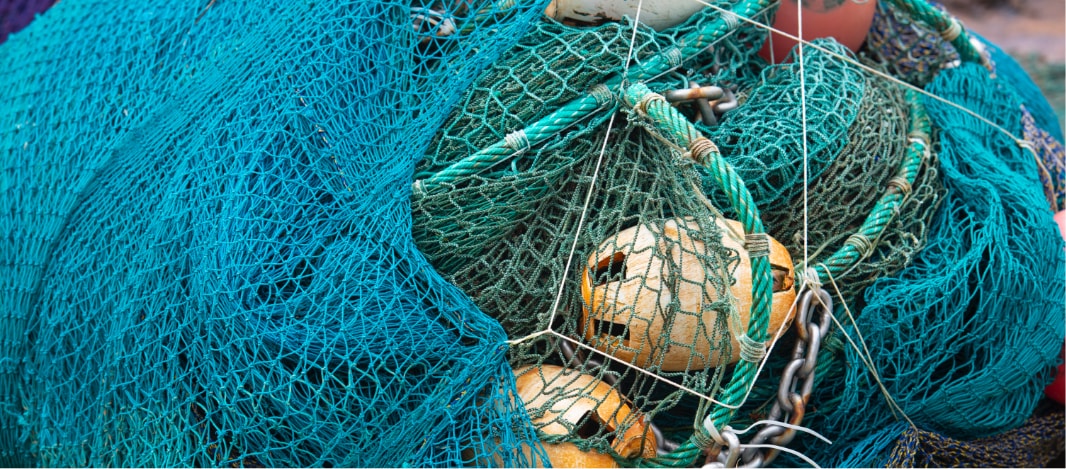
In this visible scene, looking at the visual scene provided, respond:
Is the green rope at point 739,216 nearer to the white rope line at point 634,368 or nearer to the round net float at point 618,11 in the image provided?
the white rope line at point 634,368

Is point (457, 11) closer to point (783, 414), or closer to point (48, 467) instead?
point (783, 414)

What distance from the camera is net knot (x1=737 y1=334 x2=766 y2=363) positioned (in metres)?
1.65

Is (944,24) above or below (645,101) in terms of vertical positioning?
below

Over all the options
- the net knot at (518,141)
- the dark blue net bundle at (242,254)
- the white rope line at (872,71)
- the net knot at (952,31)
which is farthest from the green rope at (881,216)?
the dark blue net bundle at (242,254)

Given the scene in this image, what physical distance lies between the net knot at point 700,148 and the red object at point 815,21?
547mm

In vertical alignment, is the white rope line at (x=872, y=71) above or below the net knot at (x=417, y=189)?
below

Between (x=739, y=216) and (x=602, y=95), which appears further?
(x=602, y=95)

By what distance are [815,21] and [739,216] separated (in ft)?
2.31

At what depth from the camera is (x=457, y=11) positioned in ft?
6.62

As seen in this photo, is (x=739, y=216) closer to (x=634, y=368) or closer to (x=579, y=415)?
(x=634, y=368)

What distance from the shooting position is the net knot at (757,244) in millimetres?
1629

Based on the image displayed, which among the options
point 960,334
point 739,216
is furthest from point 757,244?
point 960,334

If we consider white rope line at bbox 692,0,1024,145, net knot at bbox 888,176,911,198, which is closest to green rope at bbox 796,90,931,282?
net knot at bbox 888,176,911,198

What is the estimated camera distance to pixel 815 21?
2143 mm
